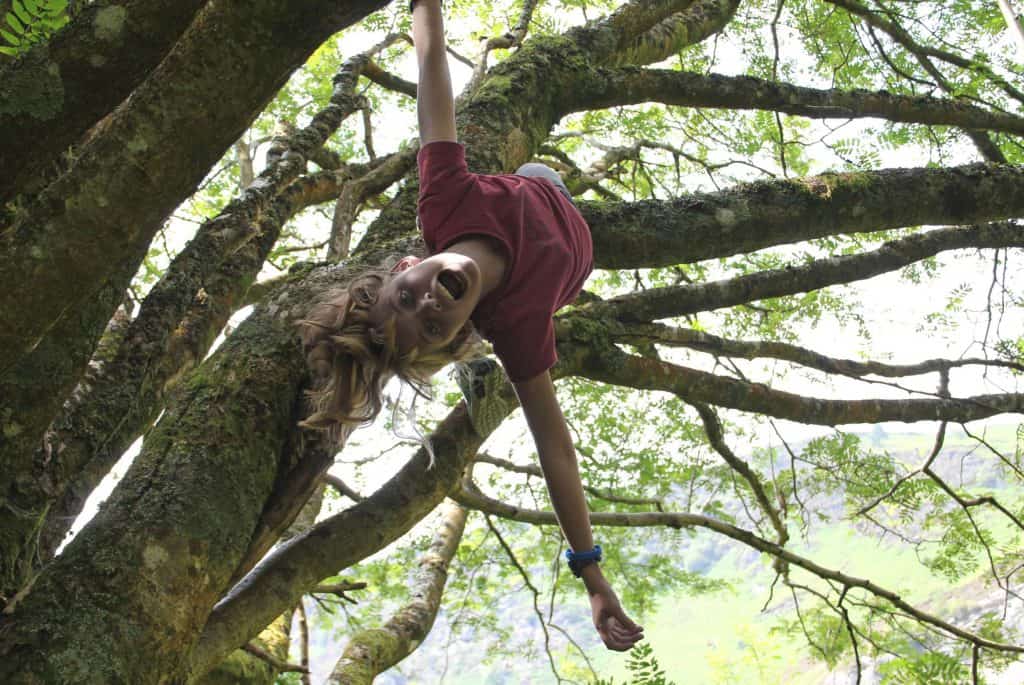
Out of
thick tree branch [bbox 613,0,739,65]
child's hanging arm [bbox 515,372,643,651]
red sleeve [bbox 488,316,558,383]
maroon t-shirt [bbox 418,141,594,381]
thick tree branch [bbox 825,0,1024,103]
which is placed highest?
thick tree branch [bbox 825,0,1024,103]

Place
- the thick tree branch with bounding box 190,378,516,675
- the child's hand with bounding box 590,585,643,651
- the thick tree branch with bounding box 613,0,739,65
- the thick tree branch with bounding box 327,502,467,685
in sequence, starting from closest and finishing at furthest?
the thick tree branch with bounding box 190,378,516,675 < the child's hand with bounding box 590,585,643,651 < the thick tree branch with bounding box 327,502,467,685 < the thick tree branch with bounding box 613,0,739,65

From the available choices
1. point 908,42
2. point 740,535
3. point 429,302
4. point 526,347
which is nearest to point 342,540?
point 429,302

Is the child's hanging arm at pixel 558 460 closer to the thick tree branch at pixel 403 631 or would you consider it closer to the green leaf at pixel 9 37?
the thick tree branch at pixel 403 631

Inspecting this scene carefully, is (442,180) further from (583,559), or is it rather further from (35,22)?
(583,559)

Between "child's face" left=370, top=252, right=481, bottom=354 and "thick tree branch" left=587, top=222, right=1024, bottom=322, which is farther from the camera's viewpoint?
"thick tree branch" left=587, top=222, right=1024, bottom=322

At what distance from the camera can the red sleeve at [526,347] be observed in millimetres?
2643

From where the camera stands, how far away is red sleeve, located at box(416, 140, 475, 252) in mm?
2496

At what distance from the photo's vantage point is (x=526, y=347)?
8.70 feet

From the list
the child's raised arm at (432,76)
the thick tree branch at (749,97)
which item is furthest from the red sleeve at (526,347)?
the thick tree branch at (749,97)

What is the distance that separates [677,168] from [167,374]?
5188 mm

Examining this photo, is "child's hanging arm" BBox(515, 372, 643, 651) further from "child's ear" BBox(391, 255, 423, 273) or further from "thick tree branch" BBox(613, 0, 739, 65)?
"thick tree branch" BBox(613, 0, 739, 65)

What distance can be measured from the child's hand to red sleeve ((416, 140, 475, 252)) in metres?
1.35

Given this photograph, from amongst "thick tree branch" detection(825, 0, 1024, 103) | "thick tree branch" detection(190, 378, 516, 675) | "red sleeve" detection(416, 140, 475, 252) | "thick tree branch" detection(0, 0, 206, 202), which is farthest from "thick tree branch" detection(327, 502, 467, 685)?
"thick tree branch" detection(825, 0, 1024, 103)

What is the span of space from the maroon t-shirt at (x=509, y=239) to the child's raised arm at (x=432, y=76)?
59 mm
